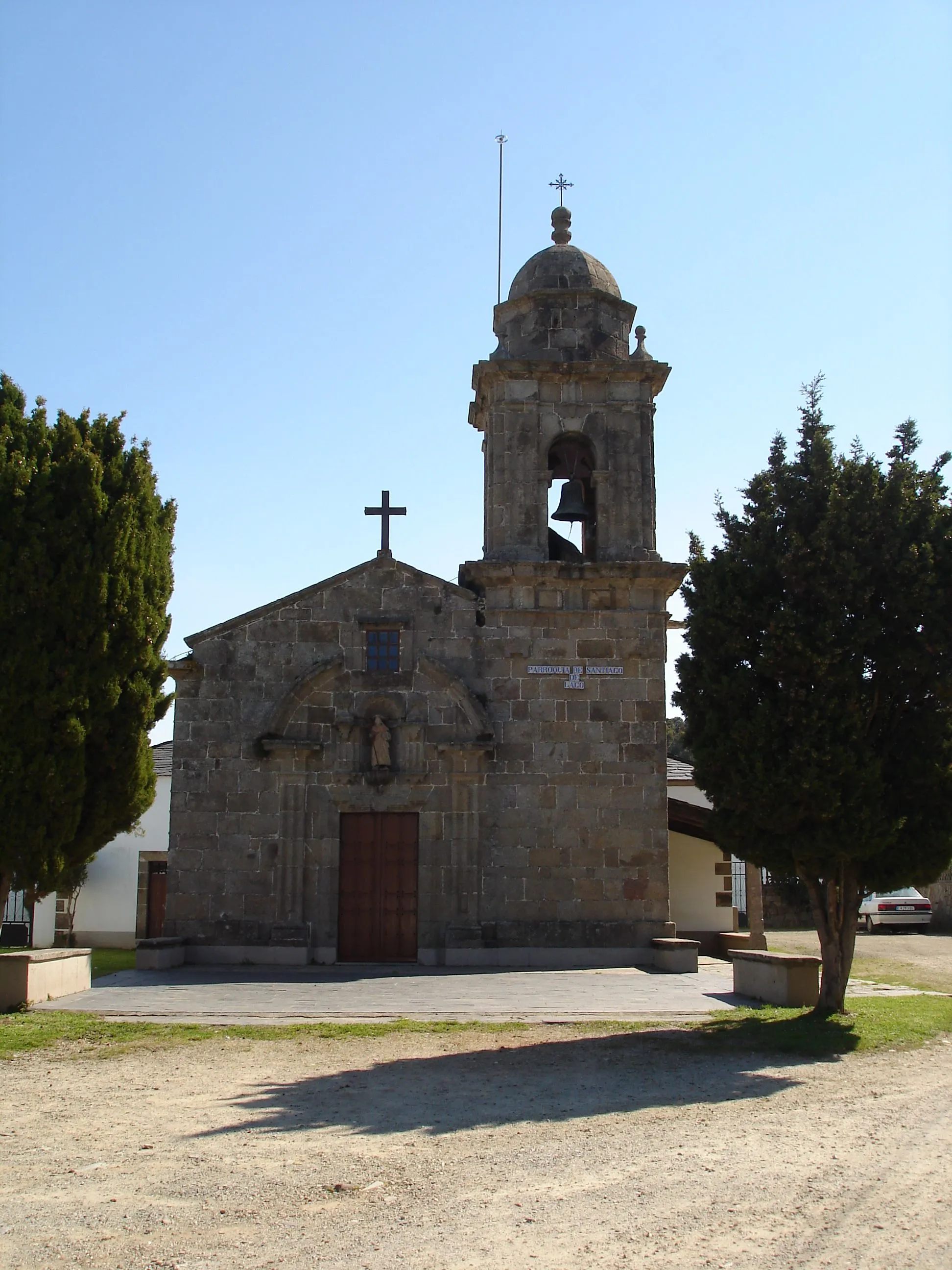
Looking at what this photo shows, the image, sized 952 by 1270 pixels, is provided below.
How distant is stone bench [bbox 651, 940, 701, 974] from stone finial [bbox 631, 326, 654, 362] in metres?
8.17

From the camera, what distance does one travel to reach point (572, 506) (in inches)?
668

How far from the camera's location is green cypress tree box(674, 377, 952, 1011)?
9984mm

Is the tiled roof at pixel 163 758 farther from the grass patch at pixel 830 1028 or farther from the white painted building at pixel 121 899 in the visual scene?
the grass patch at pixel 830 1028

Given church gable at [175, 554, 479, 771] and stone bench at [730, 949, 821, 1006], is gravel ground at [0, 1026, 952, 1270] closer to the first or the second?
stone bench at [730, 949, 821, 1006]

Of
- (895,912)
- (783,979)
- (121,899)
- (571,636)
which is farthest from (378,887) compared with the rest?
(895,912)

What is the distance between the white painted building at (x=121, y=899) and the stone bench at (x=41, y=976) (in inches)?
366

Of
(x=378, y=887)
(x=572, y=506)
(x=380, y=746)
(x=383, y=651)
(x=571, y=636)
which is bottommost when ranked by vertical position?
(x=378, y=887)

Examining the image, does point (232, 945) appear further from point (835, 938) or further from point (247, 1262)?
point (247, 1262)

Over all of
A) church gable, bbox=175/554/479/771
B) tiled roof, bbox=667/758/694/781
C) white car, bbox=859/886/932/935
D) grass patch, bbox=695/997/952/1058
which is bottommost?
white car, bbox=859/886/932/935

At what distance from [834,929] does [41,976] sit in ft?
25.1

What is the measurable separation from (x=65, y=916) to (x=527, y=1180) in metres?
18.2

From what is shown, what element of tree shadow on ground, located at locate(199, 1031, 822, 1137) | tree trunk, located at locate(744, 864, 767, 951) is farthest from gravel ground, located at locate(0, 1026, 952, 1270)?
tree trunk, located at locate(744, 864, 767, 951)

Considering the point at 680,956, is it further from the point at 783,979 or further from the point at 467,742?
the point at 467,742

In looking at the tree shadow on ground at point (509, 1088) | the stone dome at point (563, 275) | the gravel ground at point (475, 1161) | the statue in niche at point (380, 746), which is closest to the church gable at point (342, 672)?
the statue in niche at point (380, 746)
